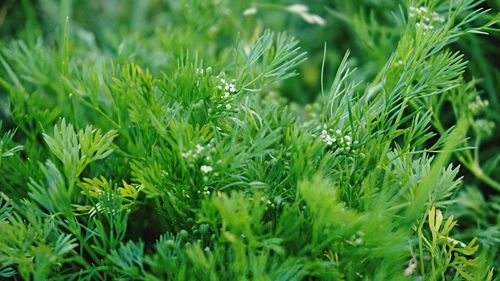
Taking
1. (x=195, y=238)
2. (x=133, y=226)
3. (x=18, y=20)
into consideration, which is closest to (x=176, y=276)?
(x=195, y=238)

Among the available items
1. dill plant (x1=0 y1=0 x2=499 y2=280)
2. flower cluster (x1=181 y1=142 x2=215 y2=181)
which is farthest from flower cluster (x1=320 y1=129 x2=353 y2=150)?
flower cluster (x1=181 y1=142 x2=215 y2=181)

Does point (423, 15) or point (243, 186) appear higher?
point (423, 15)

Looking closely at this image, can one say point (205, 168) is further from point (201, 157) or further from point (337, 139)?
point (337, 139)

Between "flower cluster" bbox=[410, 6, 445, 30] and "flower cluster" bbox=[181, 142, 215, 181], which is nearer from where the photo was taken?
"flower cluster" bbox=[181, 142, 215, 181]

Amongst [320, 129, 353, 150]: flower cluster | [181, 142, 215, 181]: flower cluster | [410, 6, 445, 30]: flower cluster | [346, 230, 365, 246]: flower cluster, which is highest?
[410, 6, 445, 30]: flower cluster

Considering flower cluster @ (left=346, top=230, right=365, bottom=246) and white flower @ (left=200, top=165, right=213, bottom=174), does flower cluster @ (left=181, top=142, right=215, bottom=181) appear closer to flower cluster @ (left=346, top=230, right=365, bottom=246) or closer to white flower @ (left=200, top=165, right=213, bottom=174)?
white flower @ (left=200, top=165, right=213, bottom=174)

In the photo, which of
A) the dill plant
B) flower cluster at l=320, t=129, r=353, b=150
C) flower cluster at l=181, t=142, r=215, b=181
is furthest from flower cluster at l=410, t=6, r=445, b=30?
flower cluster at l=181, t=142, r=215, b=181

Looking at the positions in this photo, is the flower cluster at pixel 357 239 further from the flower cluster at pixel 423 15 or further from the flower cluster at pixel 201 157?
the flower cluster at pixel 423 15

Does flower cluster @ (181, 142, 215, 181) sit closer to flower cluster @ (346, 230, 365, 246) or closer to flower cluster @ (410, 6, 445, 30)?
flower cluster @ (346, 230, 365, 246)

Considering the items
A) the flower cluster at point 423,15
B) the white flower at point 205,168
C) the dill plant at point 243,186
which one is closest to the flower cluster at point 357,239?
the dill plant at point 243,186

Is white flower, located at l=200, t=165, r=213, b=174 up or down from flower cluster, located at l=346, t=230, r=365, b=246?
up

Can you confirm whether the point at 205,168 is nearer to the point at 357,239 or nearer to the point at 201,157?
the point at 201,157

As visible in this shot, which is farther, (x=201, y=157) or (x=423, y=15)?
(x=423, y=15)

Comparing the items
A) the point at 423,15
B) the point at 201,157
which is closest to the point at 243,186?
the point at 201,157
